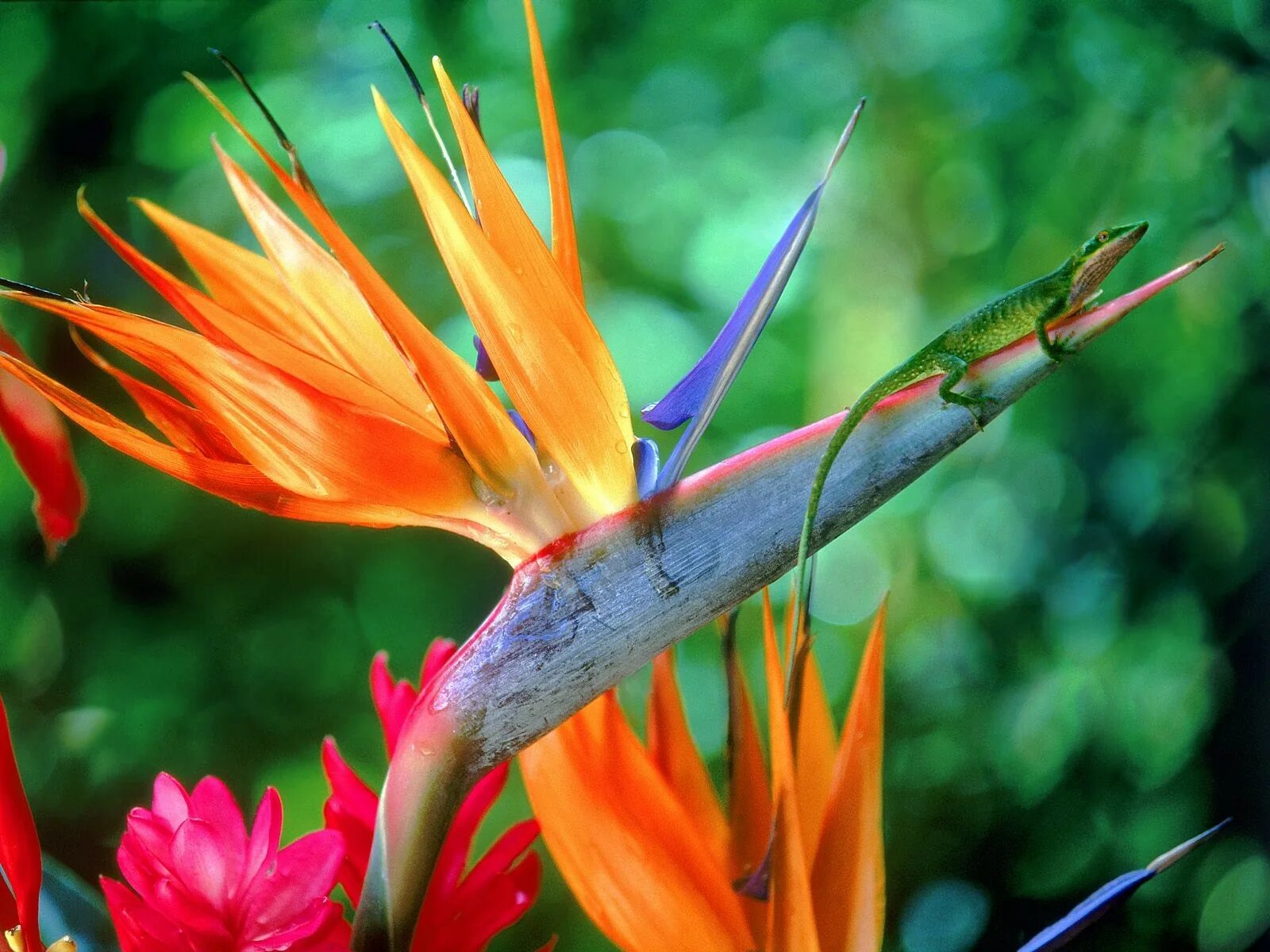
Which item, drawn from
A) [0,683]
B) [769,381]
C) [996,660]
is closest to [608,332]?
[769,381]

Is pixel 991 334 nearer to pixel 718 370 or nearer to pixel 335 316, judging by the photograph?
pixel 718 370

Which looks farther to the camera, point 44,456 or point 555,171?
point 44,456

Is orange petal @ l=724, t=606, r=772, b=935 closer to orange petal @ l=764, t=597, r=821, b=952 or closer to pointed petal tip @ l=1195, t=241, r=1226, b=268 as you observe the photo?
orange petal @ l=764, t=597, r=821, b=952

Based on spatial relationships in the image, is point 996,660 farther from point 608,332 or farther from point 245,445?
point 245,445

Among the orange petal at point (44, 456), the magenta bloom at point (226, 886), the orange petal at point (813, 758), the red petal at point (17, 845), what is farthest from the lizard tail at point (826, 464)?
the orange petal at point (44, 456)

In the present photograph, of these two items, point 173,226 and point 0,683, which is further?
point 0,683

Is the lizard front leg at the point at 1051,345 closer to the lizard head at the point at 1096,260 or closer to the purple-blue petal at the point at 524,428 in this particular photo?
the lizard head at the point at 1096,260

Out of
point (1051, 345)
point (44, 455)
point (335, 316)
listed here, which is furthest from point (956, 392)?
point (44, 455)
